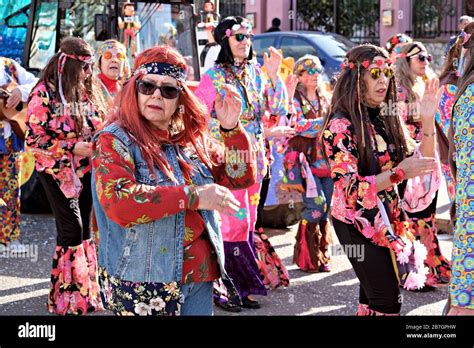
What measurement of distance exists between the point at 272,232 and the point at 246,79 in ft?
9.18

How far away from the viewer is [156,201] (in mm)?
3016

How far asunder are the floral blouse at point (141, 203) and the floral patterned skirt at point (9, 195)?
15.4 ft

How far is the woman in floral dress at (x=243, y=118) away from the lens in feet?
19.8

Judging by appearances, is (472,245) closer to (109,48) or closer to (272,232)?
(109,48)

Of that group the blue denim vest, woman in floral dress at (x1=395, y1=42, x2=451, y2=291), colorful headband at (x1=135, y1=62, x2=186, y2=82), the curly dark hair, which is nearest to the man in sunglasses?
the curly dark hair

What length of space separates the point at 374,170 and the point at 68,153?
242cm

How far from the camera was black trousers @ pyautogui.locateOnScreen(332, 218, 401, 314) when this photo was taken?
13.6ft

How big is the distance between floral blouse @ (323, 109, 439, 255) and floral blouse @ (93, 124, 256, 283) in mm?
1112

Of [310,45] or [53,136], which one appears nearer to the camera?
[53,136]

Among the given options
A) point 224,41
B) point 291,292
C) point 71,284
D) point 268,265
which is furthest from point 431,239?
point 71,284

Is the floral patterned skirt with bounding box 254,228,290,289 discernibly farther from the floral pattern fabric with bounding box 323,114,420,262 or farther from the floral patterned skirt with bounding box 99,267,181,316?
the floral patterned skirt with bounding box 99,267,181,316

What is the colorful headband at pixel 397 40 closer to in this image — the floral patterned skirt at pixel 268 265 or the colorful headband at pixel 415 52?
the colorful headband at pixel 415 52

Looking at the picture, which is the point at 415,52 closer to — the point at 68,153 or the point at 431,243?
the point at 431,243
